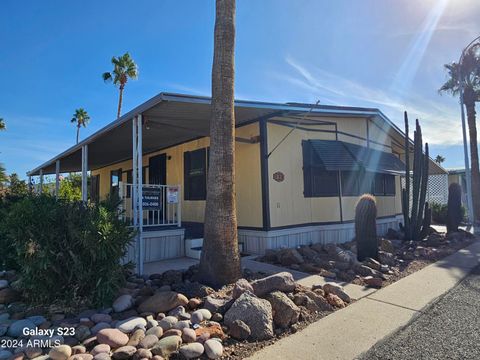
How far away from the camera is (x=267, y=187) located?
8.21m

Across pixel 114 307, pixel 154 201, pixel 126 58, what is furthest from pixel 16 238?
pixel 126 58

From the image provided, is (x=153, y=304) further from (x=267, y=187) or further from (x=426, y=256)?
(x=426, y=256)

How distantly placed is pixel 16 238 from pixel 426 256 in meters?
8.53

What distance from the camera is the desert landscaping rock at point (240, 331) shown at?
3508 mm

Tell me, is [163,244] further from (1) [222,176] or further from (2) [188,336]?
(2) [188,336]

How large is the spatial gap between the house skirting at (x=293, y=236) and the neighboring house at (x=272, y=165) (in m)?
0.03

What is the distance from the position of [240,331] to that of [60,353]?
69.3 inches

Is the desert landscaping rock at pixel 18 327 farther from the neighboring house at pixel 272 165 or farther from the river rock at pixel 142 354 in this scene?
the neighboring house at pixel 272 165

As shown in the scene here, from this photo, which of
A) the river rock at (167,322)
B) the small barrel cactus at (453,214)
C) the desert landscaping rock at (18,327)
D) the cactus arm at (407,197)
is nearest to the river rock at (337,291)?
the river rock at (167,322)

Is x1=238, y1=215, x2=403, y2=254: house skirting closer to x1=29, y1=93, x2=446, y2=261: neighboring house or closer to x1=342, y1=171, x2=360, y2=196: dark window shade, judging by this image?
x1=29, y1=93, x2=446, y2=261: neighboring house

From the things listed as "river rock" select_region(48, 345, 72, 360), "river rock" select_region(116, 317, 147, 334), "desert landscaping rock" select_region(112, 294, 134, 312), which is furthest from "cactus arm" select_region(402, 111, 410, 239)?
"river rock" select_region(48, 345, 72, 360)

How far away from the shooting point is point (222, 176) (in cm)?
505

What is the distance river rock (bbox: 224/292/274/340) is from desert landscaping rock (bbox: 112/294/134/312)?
4.65ft

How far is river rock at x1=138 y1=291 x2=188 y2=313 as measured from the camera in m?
4.14
